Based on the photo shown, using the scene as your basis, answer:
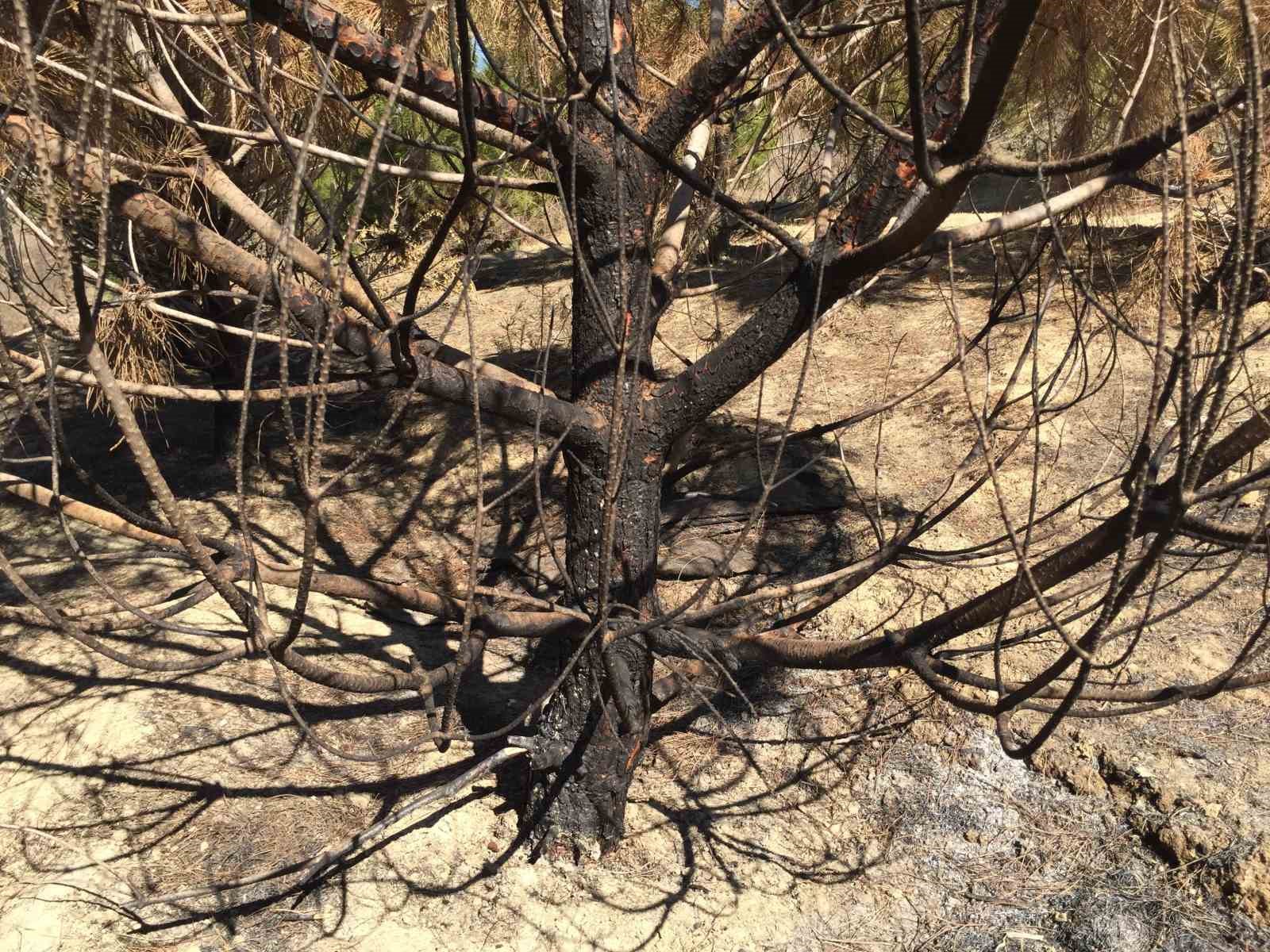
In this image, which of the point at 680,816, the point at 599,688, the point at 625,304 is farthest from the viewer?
the point at 680,816

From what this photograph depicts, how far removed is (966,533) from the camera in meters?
4.28

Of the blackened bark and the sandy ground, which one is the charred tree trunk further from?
the sandy ground

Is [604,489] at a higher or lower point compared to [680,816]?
higher

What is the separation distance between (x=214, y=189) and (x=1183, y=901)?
2.94 meters

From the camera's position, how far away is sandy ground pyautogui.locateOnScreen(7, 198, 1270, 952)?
2682 millimetres

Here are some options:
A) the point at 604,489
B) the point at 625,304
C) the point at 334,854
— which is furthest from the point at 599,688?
the point at 625,304

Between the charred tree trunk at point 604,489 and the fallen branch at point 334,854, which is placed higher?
the charred tree trunk at point 604,489

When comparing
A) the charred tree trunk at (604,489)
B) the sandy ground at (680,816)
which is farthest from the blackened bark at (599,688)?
the sandy ground at (680,816)

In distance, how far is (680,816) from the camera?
320cm

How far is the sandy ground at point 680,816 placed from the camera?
268cm

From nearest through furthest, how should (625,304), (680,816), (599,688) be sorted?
1. (625,304)
2. (599,688)
3. (680,816)

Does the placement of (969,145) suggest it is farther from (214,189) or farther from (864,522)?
(864,522)

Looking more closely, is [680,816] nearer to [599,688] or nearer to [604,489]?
[599,688]

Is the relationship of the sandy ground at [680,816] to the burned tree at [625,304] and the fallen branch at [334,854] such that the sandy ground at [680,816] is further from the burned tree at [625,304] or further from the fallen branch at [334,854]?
the burned tree at [625,304]
